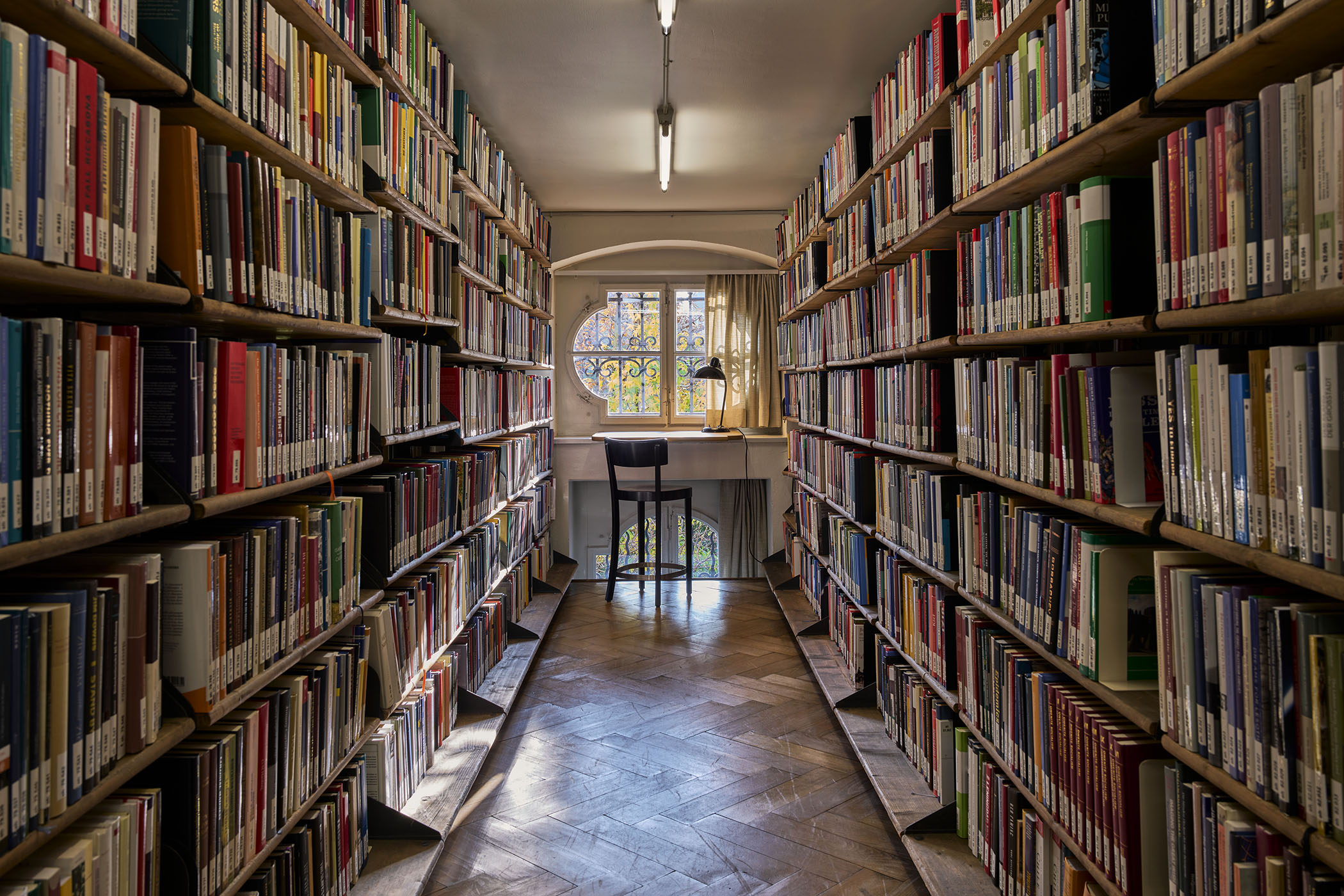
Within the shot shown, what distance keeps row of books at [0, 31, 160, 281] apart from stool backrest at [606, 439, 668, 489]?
3.79 metres

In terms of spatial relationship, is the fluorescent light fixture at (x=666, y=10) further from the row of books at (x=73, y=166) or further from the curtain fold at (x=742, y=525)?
the curtain fold at (x=742, y=525)

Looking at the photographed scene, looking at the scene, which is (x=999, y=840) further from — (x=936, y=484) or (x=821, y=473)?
(x=821, y=473)

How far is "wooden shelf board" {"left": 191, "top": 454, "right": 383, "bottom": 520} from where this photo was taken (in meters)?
1.29

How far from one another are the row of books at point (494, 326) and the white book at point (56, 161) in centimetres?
208

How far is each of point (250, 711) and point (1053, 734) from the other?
1.52m

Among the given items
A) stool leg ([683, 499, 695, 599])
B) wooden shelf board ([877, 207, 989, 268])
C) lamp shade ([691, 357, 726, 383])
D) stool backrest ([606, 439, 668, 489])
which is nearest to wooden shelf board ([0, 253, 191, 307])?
wooden shelf board ([877, 207, 989, 268])

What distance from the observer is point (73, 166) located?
1.01m

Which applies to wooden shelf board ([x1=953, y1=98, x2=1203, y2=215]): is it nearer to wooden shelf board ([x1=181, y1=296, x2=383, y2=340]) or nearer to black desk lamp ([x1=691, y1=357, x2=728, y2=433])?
wooden shelf board ([x1=181, y1=296, x2=383, y2=340])

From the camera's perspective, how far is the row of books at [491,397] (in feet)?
9.97

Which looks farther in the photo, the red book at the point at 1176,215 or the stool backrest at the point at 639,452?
the stool backrest at the point at 639,452

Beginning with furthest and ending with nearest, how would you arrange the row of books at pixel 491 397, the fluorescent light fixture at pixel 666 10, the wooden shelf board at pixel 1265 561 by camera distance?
the row of books at pixel 491 397
the fluorescent light fixture at pixel 666 10
the wooden shelf board at pixel 1265 561

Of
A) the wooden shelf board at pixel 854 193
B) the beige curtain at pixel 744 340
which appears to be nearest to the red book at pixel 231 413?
the wooden shelf board at pixel 854 193

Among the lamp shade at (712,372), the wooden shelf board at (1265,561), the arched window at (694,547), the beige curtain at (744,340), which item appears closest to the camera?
the wooden shelf board at (1265,561)

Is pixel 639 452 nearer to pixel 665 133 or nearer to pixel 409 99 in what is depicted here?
pixel 665 133
